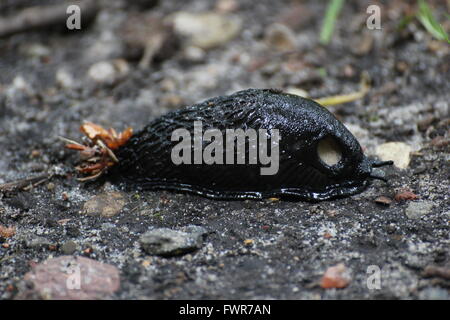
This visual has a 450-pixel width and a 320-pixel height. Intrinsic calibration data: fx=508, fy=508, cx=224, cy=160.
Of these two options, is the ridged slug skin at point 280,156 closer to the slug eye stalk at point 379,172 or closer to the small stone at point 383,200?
the slug eye stalk at point 379,172

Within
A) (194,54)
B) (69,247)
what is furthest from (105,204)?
(194,54)

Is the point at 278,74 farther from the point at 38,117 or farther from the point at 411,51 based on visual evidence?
the point at 38,117

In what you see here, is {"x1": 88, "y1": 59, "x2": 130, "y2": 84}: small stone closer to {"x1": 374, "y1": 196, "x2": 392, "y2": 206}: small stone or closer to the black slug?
the black slug

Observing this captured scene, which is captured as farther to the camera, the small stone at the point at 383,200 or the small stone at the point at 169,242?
the small stone at the point at 383,200

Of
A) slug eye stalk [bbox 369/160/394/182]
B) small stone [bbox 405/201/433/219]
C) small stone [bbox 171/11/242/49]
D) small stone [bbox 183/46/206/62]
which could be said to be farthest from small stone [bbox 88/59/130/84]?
small stone [bbox 405/201/433/219]

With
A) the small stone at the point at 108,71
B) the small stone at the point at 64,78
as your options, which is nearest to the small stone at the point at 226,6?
the small stone at the point at 108,71
